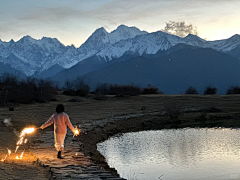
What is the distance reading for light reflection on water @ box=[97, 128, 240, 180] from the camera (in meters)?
11.8

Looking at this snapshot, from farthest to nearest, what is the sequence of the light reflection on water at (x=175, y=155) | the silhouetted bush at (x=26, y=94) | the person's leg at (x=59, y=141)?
the silhouetted bush at (x=26, y=94), the light reflection on water at (x=175, y=155), the person's leg at (x=59, y=141)

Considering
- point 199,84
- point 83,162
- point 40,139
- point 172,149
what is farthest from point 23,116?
point 199,84

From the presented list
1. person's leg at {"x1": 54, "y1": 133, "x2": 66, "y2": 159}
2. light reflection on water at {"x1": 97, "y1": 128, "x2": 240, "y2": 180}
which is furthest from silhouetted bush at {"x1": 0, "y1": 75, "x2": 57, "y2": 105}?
person's leg at {"x1": 54, "y1": 133, "x2": 66, "y2": 159}

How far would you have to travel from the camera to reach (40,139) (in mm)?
16562

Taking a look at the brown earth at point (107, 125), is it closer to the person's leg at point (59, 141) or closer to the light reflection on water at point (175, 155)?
the person's leg at point (59, 141)

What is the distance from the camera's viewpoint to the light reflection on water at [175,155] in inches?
464

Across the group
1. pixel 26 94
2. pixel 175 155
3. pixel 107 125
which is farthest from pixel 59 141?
pixel 26 94

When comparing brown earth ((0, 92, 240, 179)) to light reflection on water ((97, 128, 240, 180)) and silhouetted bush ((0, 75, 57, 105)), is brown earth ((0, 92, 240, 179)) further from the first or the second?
silhouetted bush ((0, 75, 57, 105))

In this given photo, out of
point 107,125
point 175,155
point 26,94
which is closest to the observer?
point 175,155

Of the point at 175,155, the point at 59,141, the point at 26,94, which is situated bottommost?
the point at 175,155

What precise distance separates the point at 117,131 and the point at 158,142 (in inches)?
211

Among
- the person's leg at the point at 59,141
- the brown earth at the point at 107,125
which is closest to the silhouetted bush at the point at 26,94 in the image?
the brown earth at the point at 107,125

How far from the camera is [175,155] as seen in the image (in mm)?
14570

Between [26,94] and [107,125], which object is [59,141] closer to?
[107,125]
